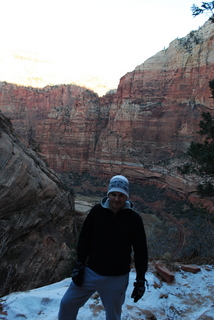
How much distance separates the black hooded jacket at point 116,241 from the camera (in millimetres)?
2557

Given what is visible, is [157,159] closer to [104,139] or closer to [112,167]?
[112,167]

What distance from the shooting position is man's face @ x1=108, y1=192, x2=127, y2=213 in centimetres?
256

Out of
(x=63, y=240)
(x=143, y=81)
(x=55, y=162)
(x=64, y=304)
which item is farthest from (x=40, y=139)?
(x=64, y=304)

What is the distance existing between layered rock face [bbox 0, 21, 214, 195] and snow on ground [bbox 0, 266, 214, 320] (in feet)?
61.4

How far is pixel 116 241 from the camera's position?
256cm

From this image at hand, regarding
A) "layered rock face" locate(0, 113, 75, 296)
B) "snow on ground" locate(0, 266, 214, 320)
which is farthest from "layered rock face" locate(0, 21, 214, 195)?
"snow on ground" locate(0, 266, 214, 320)

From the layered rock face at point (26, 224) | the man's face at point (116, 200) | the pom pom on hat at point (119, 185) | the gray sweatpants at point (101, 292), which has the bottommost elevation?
the layered rock face at point (26, 224)

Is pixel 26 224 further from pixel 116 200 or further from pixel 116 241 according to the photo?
pixel 116 200

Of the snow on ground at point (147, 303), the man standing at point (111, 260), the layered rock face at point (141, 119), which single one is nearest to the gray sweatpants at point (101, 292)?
the man standing at point (111, 260)

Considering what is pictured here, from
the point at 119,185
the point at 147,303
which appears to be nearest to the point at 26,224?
the point at 147,303

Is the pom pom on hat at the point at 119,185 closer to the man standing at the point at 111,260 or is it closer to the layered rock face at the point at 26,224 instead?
the man standing at the point at 111,260

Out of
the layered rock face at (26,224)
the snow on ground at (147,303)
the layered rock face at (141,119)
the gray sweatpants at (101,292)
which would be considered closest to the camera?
the gray sweatpants at (101,292)

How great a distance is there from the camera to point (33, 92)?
2478 inches

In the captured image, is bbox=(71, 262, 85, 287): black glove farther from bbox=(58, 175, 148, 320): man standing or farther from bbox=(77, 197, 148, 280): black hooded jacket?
bbox=(77, 197, 148, 280): black hooded jacket
